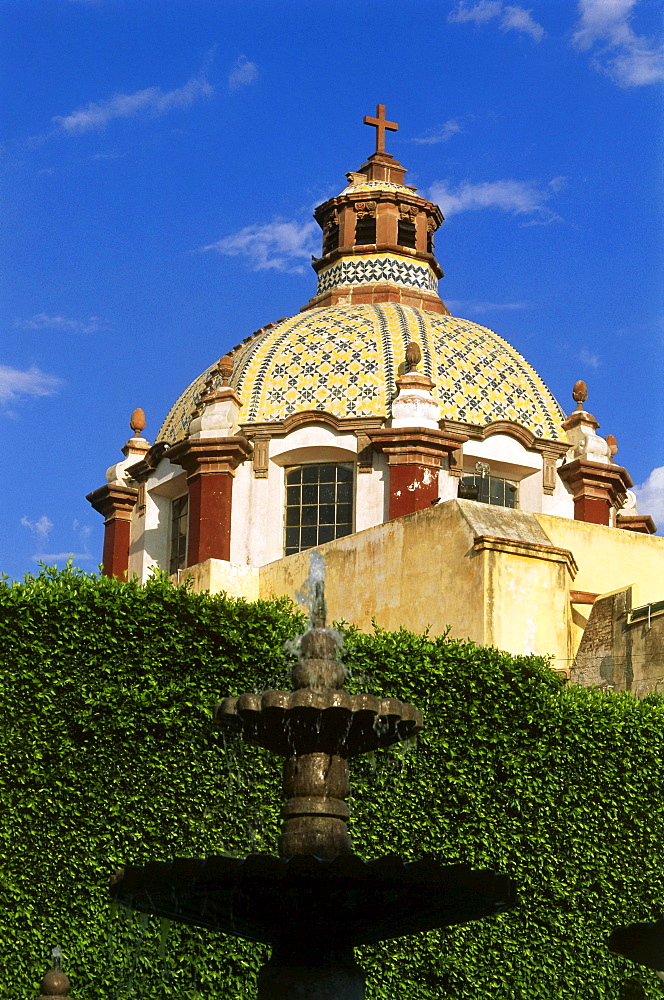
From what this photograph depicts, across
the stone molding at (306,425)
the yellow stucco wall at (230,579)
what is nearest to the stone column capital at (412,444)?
the stone molding at (306,425)

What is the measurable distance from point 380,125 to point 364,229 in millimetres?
3223

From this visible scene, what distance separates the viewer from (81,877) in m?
14.6

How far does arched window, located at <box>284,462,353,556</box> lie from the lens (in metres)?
29.0

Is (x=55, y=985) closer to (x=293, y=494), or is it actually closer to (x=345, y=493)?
(x=345, y=493)

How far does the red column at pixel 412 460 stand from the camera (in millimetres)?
28062

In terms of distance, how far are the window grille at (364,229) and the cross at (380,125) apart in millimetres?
2239

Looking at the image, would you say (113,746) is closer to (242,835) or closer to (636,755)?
(242,835)

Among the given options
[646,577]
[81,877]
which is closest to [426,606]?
[646,577]

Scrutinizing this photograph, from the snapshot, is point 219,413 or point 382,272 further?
point 382,272

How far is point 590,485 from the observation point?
101 ft

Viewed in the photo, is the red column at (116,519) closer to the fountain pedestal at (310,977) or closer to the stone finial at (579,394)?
the stone finial at (579,394)

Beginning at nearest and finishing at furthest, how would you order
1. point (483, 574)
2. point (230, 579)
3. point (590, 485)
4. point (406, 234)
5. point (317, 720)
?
point (317, 720) < point (483, 574) < point (230, 579) < point (590, 485) < point (406, 234)

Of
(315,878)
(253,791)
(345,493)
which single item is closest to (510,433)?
(345,493)

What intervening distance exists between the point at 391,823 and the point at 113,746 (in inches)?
114
